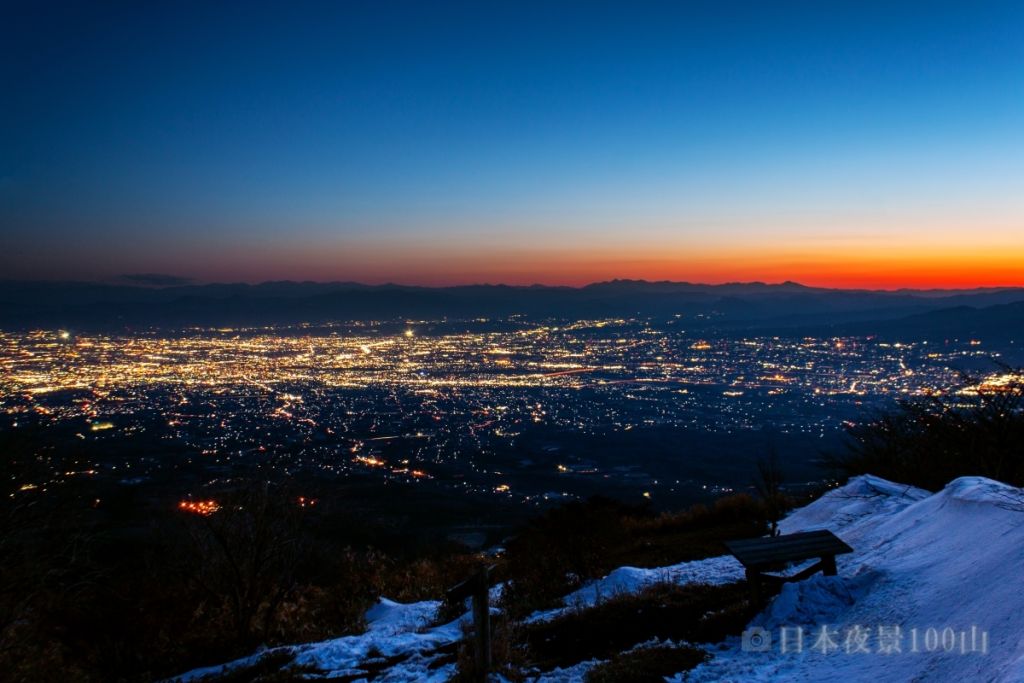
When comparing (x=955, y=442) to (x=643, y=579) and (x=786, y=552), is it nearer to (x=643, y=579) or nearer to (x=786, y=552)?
(x=643, y=579)

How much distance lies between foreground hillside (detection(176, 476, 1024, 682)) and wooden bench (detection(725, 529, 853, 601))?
0.84ft

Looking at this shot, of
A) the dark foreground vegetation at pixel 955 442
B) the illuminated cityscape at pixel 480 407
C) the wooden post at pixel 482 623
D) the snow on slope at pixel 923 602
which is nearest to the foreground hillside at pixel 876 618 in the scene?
the snow on slope at pixel 923 602

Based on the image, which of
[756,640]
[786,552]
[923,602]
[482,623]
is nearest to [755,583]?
[786,552]

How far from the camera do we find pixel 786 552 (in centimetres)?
599

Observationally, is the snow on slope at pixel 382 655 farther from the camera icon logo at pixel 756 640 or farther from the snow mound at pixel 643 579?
the camera icon logo at pixel 756 640

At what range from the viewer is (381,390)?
89438 millimetres

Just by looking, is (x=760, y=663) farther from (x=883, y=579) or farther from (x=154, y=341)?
(x=154, y=341)

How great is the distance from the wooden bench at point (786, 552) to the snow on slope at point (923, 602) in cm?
25

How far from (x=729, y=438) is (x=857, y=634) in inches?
2235

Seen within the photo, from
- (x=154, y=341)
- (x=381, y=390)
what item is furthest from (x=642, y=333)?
(x=154, y=341)

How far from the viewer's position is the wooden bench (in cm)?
590

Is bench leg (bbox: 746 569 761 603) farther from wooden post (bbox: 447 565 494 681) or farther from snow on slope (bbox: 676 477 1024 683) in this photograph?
wooden post (bbox: 447 565 494 681)

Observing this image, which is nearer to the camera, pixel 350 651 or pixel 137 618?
pixel 350 651

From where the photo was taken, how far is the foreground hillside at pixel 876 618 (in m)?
4.18
